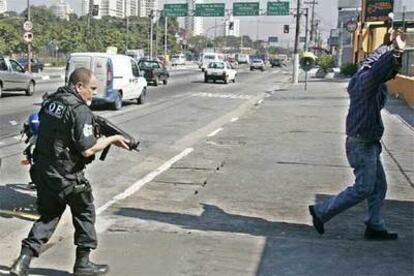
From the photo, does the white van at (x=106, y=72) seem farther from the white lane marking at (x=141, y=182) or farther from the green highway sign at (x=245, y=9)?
the green highway sign at (x=245, y=9)

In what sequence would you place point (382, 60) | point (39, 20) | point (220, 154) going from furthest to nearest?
1. point (39, 20)
2. point (220, 154)
3. point (382, 60)

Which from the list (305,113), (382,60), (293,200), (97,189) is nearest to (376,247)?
(382,60)

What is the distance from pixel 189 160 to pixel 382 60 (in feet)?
19.7

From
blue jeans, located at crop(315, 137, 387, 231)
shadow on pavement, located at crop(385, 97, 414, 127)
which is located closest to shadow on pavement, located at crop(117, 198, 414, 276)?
blue jeans, located at crop(315, 137, 387, 231)

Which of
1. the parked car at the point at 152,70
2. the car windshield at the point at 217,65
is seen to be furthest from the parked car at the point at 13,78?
the car windshield at the point at 217,65

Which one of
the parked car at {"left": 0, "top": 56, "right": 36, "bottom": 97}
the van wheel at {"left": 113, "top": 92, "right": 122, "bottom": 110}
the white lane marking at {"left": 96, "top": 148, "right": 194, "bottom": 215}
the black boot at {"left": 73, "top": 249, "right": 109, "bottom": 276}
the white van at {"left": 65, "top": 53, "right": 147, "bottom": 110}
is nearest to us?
the black boot at {"left": 73, "top": 249, "right": 109, "bottom": 276}

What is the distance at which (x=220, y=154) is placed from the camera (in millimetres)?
12227

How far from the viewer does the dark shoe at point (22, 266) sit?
491 centimetres

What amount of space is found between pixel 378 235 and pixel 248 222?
137cm

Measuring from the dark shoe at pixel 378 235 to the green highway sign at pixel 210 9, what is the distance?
67.3 metres

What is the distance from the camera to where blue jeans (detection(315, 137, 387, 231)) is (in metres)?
6.16

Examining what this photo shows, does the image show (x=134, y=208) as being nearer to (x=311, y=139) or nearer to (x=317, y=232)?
(x=317, y=232)

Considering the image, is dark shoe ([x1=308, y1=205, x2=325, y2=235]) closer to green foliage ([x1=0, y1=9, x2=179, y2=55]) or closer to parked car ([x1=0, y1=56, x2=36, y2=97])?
parked car ([x1=0, y1=56, x2=36, y2=97])

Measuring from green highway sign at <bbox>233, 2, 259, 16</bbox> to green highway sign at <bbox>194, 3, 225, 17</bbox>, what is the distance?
5.01 ft
